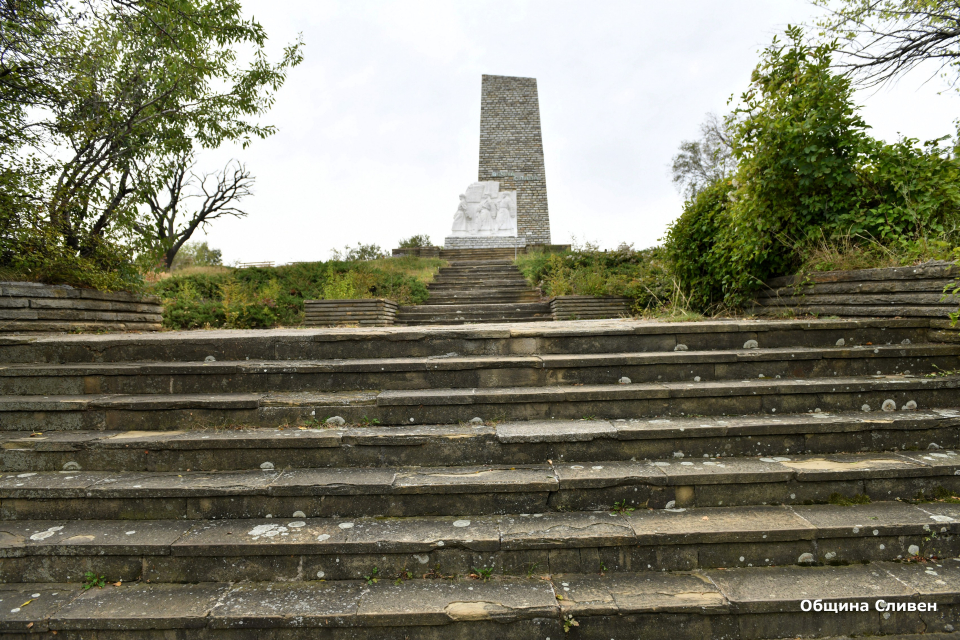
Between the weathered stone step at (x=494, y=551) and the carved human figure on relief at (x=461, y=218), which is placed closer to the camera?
the weathered stone step at (x=494, y=551)

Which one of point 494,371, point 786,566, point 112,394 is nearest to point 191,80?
point 112,394

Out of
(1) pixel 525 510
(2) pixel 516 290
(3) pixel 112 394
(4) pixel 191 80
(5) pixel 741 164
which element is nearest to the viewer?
(1) pixel 525 510

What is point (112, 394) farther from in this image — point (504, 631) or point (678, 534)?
point (678, 534)

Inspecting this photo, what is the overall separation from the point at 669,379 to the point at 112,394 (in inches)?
141

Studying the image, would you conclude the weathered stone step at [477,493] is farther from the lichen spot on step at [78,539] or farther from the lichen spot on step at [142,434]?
the lichen spot on step at [142,434]

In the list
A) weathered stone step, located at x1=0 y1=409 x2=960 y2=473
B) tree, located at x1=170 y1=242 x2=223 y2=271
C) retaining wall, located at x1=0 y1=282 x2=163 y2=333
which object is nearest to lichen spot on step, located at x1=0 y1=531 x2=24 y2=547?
weathered stone step, located at x1=0 y1=409 x2=960 y2=473

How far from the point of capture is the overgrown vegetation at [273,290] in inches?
328

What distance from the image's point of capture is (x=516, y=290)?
415 inches

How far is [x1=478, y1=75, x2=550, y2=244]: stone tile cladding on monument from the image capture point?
Answer: 2520 centimetres

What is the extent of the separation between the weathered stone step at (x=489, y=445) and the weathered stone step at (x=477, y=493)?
192 millimetres

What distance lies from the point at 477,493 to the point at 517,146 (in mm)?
25659

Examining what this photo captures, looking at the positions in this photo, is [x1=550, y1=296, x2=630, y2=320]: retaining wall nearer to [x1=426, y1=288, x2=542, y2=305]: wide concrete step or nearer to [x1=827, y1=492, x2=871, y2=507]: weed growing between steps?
[x1=426, y1=288, x2=542, y2=305]: wide concrete step

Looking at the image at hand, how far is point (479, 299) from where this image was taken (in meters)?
10.1

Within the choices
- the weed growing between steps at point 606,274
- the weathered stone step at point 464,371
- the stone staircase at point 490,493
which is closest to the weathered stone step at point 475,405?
the stone staircase at point 490,493
